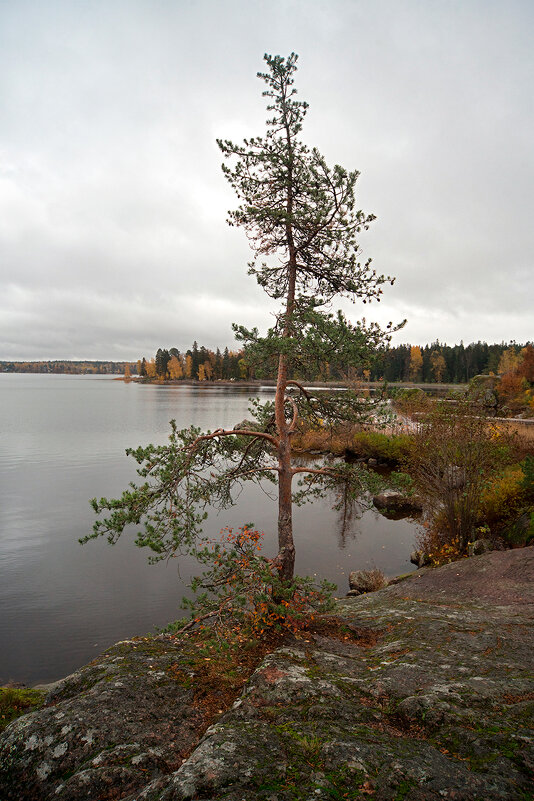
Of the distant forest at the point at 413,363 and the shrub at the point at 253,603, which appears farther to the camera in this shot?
the distant forest at the point at 413,363

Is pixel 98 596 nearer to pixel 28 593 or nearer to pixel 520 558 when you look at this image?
pixel 28 593

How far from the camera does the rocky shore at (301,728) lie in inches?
98.5

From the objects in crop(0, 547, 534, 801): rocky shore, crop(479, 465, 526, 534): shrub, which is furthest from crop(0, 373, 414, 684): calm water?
crop(0, 547, 534, 801): rocky shore

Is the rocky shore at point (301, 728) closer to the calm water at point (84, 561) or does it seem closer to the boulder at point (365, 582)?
the calm water at point (84, 561)

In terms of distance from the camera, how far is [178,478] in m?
6.26

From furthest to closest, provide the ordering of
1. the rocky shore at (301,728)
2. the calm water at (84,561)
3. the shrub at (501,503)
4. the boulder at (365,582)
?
the shrub at (501,503), the boulder at (365,582), the calm water at (84,561), the rocky shore at (301,728)

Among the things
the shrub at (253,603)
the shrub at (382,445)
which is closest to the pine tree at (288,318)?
the shrub at (253,603)

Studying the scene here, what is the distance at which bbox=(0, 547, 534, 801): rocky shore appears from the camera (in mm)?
2502

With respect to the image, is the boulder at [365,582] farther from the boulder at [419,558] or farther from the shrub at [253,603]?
the shrub at [253,603]

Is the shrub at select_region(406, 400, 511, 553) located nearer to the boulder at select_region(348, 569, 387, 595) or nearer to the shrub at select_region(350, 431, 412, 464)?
the boulder at select_region(348, 569, 387, 595)

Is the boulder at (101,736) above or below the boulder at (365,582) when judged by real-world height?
above

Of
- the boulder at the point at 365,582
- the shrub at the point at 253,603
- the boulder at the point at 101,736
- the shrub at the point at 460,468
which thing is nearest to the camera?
the boulder at the point at 101,736

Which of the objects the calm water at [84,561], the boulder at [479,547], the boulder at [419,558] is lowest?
the calm water at [84,561]

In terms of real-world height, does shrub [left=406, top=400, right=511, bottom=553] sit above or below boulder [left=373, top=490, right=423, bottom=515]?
above
